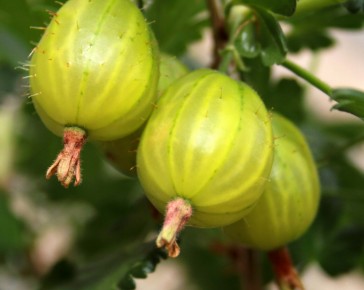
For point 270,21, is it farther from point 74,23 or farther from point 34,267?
point 34,267

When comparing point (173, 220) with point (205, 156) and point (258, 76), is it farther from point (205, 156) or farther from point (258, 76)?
point (258, 76)

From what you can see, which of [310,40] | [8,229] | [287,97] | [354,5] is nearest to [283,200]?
[354,5]

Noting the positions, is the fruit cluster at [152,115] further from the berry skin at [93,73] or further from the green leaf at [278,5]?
the green leaf at [278,5]

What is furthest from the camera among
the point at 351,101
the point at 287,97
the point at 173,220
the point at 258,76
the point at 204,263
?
the point at 204,263

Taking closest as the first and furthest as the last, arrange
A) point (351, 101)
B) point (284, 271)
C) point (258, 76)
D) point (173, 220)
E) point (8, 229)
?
point (173, 220) < point (351, 101) < point (284, 271) < point (258, 76) < point (8, 229)

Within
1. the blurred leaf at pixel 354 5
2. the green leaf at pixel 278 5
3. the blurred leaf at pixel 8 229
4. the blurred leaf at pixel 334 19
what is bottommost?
the blurred leaf at pixel 8 229

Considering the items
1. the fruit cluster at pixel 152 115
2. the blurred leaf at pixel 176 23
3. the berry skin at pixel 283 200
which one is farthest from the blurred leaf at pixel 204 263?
the fruit cluster at pixel 152 115

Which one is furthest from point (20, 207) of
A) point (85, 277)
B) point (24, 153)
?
point (85, 277)
